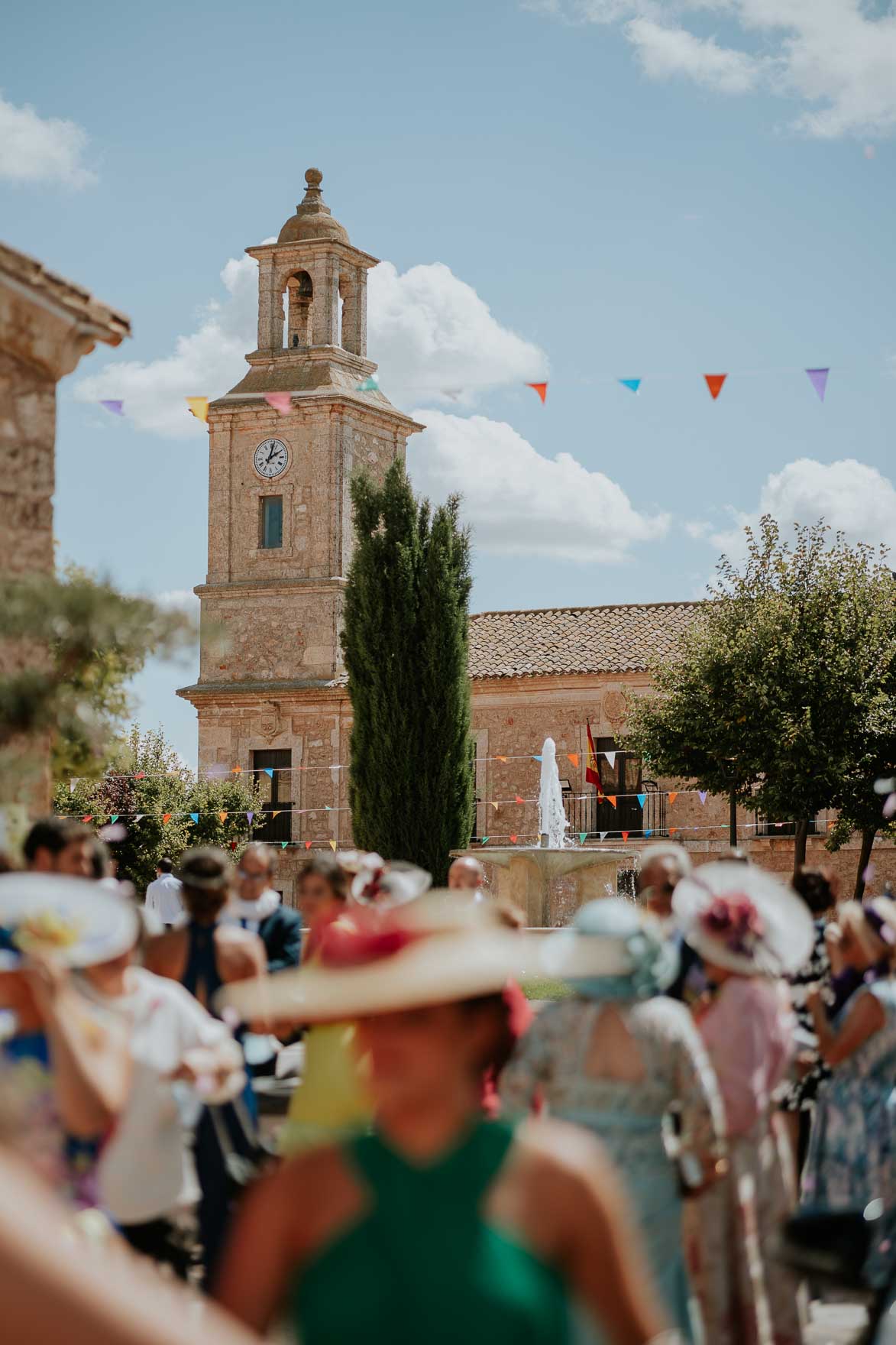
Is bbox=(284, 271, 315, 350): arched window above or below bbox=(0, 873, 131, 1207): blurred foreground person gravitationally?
above

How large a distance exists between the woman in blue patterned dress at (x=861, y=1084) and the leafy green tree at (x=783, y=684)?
72.6ft

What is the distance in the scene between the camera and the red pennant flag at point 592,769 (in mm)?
36656

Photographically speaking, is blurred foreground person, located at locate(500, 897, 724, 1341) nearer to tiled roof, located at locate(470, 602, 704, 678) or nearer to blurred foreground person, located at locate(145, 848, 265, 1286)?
blurred foreground person, located at locate(145, 848, 265, 1286)

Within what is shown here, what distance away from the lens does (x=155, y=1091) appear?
14.1 feet

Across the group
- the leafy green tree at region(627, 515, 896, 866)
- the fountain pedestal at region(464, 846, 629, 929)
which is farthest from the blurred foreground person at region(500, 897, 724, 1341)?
the leafy green tree at region(627, 515, 896, 866)

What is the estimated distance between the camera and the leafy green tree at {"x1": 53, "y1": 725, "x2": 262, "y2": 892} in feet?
118

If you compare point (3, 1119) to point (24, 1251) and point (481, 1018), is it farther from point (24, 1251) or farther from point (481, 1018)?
point (481, 1018)

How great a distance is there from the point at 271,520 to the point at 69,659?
31.0 metres

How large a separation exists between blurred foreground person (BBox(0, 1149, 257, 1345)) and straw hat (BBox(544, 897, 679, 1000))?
3.28 m

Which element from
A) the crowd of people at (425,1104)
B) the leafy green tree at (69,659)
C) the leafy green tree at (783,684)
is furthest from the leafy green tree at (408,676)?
the leafy green tree at (69,659)

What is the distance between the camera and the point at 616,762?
36.9 metres

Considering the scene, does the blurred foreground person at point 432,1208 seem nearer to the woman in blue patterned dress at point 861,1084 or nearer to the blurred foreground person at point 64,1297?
the blurred foreground person at point 64,1297

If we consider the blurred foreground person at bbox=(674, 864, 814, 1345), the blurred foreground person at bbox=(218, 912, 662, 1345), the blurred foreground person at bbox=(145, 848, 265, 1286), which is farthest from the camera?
the blurred foreground person at bbox=(145, 848, 265, 1286)

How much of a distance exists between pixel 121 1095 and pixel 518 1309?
194 cm
